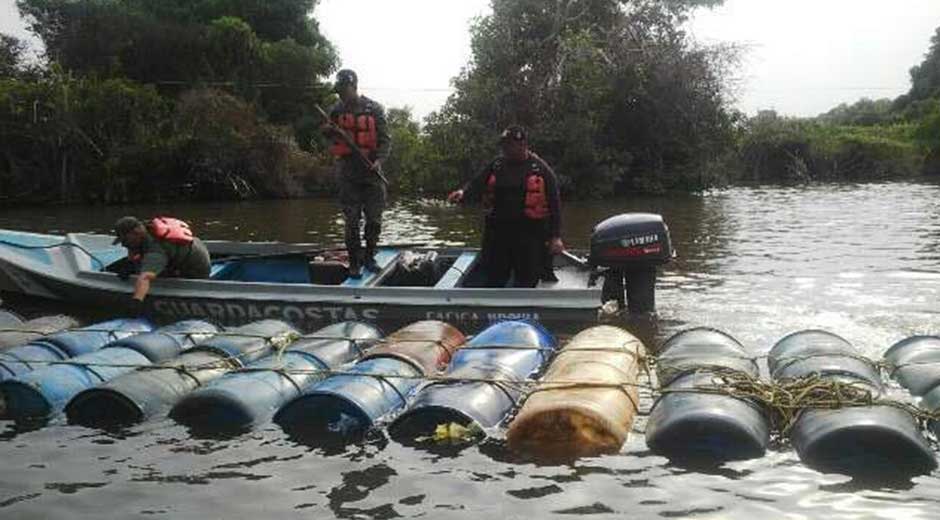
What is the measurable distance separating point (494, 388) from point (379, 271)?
4.15 metres

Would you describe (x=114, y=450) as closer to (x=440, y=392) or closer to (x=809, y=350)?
(x=440, y=392)

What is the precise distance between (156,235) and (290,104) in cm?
2910

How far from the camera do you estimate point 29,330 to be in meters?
8.67

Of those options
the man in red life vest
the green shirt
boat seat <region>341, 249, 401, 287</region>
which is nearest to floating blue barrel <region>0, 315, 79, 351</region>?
the green shirt

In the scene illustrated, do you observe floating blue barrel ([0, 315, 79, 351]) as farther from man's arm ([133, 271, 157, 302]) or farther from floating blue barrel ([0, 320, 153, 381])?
man's arm ([133, 271, 157, 302])

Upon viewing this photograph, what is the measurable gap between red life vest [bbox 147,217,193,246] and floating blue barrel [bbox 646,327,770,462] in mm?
5629

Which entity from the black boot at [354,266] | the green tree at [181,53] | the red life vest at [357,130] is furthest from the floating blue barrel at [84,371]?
the green tree at [181,53]

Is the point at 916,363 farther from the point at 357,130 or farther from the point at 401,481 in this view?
the point at 357,130

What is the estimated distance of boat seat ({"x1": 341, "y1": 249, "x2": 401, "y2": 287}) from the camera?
393 inches

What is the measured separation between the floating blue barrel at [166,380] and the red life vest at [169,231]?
2.21 metres

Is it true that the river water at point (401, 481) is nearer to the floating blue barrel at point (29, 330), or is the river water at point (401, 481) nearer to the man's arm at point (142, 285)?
the floating blue barrel at point (29, 330)

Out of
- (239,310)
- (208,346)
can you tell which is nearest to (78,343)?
(208,346)

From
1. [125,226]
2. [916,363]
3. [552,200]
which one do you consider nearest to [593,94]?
[552,200]

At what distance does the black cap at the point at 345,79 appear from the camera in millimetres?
10000
